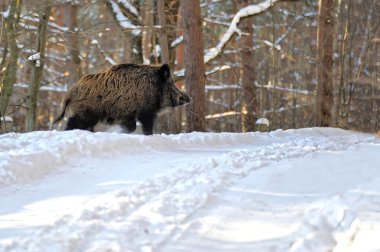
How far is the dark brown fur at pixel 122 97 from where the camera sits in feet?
31.8

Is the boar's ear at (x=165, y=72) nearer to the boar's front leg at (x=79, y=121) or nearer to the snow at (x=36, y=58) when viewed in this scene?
the boar's front leg at (x=79, y=121)

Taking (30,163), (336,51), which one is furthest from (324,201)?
(336,51)

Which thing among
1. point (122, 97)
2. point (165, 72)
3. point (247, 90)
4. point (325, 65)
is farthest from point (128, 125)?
point (247, 90)

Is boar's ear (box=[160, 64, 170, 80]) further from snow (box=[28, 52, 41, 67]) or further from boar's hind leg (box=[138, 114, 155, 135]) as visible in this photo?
snow (box=[28, 52, 41, 67])

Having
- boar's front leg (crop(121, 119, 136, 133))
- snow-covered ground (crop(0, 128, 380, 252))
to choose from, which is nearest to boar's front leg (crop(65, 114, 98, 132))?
boar's front leg (crop(121, 119, 136, 133))

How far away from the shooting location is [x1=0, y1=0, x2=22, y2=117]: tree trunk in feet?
42.7

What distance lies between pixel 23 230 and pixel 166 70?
696 centimetres

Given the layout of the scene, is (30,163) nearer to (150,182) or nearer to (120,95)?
(150,182)

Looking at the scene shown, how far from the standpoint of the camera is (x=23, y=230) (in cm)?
373

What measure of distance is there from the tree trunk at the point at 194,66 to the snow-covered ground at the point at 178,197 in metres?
4.19

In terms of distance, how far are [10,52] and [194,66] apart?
20.0 feet

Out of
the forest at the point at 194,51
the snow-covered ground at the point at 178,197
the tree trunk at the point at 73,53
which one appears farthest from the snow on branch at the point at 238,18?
the snow-covered ground at the point at 178,197

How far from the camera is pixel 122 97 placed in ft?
32.6

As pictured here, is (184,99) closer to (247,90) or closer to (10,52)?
(10,52)
